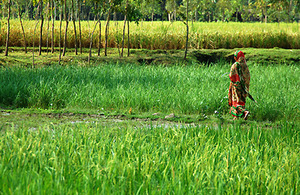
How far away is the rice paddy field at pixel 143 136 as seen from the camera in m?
2.32

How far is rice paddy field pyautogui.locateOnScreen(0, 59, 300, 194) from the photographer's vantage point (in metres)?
2.32

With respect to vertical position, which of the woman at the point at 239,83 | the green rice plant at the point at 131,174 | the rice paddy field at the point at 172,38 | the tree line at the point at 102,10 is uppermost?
the tree line at the point at 102,10

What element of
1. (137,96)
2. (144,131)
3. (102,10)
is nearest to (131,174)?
(144,131)

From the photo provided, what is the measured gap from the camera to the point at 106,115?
5230mm

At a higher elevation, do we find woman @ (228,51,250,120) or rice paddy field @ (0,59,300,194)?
woman @ (228,51,250,120)

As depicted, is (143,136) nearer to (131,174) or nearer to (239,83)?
(131,174)

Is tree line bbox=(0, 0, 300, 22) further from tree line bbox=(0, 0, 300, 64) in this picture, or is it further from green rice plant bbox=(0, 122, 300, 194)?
green rice plant bbox=(0, 122, 300, 194)

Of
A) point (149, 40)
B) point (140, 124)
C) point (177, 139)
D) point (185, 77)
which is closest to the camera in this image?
point (177, 139)

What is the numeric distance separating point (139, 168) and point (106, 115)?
9.13ft

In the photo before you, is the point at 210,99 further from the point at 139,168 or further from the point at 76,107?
the point at 139,168

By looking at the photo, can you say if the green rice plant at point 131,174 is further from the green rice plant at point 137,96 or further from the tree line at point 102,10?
the tree line at point 102,10

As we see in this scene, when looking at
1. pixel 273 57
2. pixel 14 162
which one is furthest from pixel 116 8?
pixel 14 162

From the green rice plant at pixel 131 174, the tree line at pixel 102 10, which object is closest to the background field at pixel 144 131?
the green rice plant at pixel 131 174

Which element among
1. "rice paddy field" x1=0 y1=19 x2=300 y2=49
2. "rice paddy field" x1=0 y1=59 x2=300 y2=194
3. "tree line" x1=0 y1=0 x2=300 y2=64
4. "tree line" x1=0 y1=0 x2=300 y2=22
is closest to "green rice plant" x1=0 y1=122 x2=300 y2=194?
"rice paddy field" x1=0 y1=59 x2=300 y2=194
